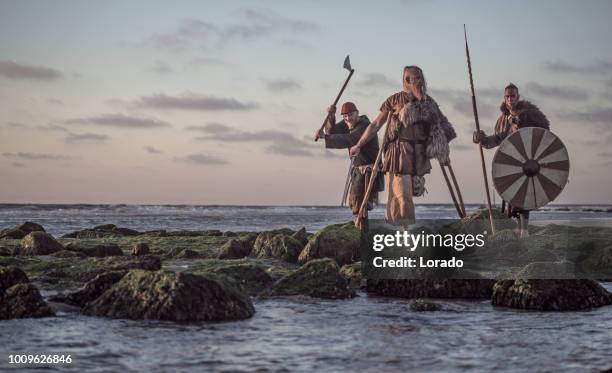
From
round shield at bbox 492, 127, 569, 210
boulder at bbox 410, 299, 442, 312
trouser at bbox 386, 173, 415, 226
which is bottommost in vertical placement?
boulder at bbox 410, 299, 442, 312

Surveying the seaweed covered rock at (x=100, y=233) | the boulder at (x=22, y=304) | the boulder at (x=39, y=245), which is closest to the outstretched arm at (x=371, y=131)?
the boulder at (x=22, y=304)

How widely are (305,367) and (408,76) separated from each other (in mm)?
5530

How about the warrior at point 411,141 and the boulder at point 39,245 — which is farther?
the boulder at point 39,245

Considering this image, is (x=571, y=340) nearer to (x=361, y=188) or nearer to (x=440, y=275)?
(x=440, y=275)

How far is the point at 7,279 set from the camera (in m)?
7.64

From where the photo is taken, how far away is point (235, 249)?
13961 mm

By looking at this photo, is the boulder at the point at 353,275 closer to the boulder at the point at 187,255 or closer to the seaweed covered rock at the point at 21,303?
the seaweed covered rock at the point at 21,303

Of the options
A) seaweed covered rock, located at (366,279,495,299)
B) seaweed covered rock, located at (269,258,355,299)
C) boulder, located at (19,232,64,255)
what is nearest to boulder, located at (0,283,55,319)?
seaweed covered rock, located at (269,258,355,299)

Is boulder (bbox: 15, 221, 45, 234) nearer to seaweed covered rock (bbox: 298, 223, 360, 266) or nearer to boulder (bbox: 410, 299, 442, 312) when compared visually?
seaweed covered rock (bbox: 298, 223, 360, 266)

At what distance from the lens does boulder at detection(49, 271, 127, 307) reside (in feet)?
25.4

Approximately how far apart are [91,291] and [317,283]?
2.80 m

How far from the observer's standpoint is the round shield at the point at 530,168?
36.2ft

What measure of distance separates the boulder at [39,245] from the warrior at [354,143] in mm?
6389

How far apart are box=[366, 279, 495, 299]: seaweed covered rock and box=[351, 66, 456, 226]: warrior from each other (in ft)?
3.21
